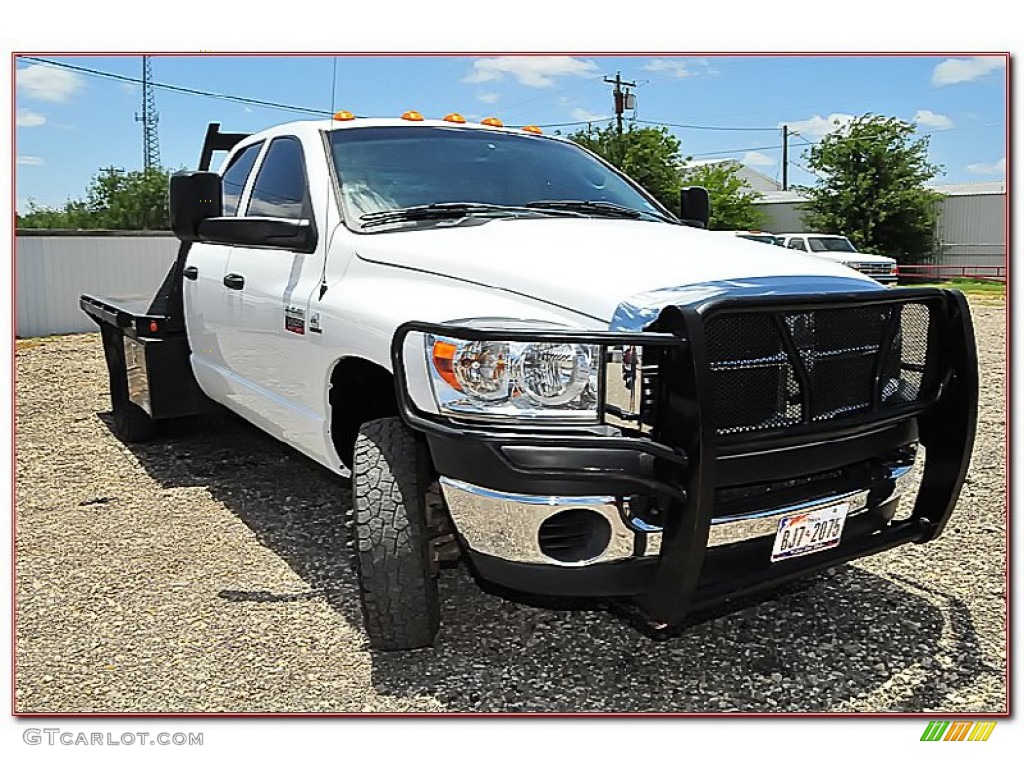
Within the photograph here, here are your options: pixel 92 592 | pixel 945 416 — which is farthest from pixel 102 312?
pixel 945 416

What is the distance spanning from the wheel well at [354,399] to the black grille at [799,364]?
1.32 meters

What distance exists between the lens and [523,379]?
3.00 meters

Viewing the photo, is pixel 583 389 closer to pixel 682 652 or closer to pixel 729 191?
pixel 682 652

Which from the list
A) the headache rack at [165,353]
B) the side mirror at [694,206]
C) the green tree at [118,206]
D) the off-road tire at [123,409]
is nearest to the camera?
the side mirror at [694,206]

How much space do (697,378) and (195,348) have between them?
12.6 ft

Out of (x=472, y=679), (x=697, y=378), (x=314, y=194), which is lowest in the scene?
(x=472, y=679)

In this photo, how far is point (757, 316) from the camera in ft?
9.99

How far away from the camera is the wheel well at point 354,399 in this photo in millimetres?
3836

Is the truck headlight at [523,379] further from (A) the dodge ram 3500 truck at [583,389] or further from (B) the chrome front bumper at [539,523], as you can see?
(B) the chrome front bumper at [539,523]

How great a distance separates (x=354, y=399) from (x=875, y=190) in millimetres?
27929

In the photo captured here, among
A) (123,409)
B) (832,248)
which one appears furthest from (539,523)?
(832,248)

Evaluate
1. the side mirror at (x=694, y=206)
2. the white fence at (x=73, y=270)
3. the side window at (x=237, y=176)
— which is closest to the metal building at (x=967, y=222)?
the side mirror at (x=694, y=206)

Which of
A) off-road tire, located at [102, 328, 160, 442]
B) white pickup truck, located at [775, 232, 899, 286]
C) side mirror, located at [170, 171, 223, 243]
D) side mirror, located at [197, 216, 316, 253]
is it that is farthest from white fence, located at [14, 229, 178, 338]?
white pickup truck, located at [775, 232, 899, 286]

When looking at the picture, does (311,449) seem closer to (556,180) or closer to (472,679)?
(472,679)
